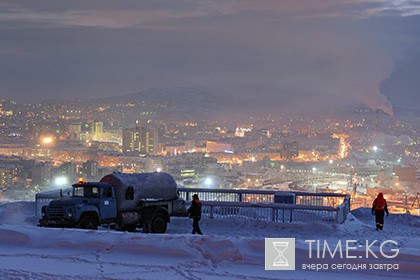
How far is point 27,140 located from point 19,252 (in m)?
155

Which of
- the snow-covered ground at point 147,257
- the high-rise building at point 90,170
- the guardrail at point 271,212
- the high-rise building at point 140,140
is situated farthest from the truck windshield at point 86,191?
the high-rise building at point 140,140

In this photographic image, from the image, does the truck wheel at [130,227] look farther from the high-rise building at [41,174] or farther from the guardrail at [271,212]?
the high-rise building at [41,174]

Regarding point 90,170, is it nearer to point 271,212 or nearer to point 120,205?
point 271,212

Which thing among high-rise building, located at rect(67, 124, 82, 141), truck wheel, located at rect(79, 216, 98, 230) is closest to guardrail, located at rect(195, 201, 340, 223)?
truck wheel, located at rect(79, 216, 98, 230)

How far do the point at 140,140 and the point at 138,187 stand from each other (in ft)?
458

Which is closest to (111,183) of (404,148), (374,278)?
(374,278)

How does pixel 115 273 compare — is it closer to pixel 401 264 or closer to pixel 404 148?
pixel 401 264

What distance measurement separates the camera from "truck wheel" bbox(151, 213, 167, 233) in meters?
22.8

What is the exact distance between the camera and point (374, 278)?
50.5 feet

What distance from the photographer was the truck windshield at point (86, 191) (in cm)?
2191

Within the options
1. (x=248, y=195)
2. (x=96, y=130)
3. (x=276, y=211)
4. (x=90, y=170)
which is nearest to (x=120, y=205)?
(x=276, y=211)

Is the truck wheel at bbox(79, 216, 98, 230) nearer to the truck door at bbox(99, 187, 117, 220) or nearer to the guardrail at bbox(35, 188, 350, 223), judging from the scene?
the truck door at bbox(99, 187, 117, 220)

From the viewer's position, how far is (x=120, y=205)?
22297mm

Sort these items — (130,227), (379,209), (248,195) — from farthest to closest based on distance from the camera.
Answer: (248,195), (379,209), (130,227)
